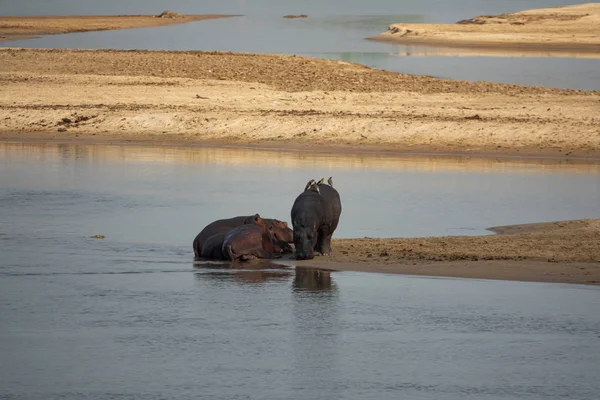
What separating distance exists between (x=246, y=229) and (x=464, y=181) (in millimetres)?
8239

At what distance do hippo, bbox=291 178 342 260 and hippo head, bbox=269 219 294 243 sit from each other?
15.9 inches

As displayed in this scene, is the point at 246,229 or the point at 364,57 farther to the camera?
the point at 364,57

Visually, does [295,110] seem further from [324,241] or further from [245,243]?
[245,243]

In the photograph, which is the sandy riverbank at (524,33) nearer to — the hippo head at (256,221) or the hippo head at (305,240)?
the hippo head at (256,221)

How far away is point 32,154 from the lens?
79.0ft

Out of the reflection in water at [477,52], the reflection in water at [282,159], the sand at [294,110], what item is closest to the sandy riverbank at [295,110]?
the sand at [294,110]

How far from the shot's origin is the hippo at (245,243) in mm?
12484

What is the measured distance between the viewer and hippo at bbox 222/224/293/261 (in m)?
12.5

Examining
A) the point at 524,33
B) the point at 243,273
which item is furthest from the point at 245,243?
the point at 524,33

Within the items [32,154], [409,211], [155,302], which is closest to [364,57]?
[32,154]

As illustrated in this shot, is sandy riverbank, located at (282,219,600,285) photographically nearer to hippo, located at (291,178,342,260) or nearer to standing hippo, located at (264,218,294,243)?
hippo, located at (291,178,342,260)

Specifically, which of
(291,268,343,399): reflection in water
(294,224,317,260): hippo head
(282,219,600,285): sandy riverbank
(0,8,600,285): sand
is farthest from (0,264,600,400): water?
(0,8,600,285): sand

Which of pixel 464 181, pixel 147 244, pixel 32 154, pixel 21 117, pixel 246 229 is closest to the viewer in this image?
pixel 246 229

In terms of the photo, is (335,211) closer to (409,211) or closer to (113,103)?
(409,211)
